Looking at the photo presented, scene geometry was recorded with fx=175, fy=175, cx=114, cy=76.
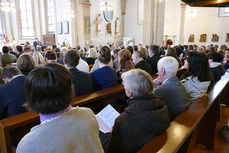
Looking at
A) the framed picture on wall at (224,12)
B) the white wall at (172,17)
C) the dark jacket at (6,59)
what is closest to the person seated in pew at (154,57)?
the dark jacket at (6,59)

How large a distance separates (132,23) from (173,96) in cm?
1559

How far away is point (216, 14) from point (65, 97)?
1734 centimetres

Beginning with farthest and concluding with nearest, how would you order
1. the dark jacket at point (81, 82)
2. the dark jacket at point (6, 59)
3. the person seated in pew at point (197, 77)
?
the dark jacket at point (6, 59), the dark jacket at point (81, 82), the person seated in pew at point (197, 77)

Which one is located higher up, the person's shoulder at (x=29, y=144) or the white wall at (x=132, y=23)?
the white wall at (x=132, y=23)

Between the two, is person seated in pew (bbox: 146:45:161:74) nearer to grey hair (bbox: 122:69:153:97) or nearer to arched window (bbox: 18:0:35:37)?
grey hair (bbox: 122:69:153:97)

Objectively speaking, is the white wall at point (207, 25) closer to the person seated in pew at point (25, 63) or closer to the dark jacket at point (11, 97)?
the person seated in pew at point (25, 63)

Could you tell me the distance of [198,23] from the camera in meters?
15.7

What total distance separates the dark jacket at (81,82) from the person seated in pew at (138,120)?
129cm

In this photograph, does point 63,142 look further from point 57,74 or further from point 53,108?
point 57,74

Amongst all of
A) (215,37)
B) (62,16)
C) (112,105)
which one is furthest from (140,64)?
(215,37)

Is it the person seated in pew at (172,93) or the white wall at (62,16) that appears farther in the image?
the white wall at (62,16)

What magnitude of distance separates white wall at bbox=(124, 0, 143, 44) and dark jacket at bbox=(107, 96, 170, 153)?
15509 mm

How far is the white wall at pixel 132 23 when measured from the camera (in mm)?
16141

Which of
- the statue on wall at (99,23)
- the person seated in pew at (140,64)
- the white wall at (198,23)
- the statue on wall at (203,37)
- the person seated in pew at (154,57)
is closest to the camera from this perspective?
the person seated in pew at (140,64)
